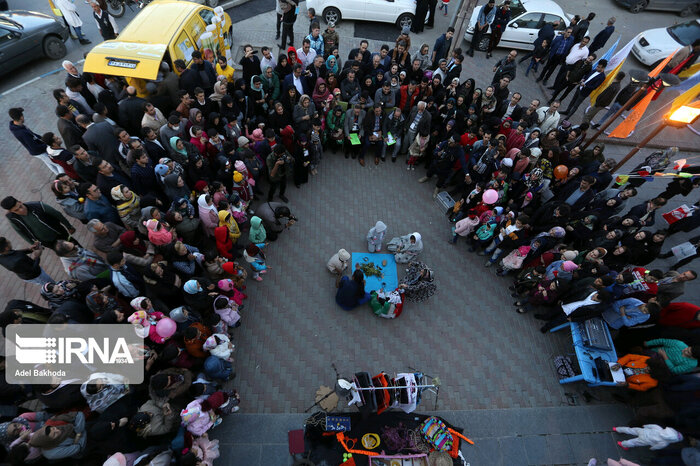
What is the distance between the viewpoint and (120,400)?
4941 mm

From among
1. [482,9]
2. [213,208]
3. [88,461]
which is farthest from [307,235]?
[482,9]

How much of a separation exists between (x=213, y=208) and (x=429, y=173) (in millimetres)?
5873

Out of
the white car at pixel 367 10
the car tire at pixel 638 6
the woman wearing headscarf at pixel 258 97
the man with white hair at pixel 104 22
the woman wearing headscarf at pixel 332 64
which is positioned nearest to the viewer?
the woman wearing headscarf at pixel 258 97

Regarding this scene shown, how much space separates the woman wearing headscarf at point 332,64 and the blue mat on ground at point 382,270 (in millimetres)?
5371

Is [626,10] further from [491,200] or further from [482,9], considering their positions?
[491,200]

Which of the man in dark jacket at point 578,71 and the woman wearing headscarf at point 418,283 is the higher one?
the man in dark jacket at point 578,71

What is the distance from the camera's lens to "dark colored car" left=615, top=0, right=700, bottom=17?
16766 millimetres

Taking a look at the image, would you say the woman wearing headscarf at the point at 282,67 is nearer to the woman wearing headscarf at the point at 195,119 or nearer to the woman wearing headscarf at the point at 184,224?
the woman wearing headscarf at the point at 195,119

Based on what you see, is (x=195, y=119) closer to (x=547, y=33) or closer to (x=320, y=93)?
(x=320, y=93)

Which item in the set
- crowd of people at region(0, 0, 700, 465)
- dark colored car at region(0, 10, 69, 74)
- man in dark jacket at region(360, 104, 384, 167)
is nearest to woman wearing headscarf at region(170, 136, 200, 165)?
crowd of people at region(0, 0, 700, 465)

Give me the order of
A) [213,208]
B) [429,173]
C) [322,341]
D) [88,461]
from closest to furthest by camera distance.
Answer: [88,461], [213,208], [322,341], [429,173]

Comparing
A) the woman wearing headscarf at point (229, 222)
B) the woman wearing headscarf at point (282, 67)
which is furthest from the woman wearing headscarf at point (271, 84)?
the woman wearing headscarf at point (229, 222)

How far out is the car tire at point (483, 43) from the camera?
13.3 meters

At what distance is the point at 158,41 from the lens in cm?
861
